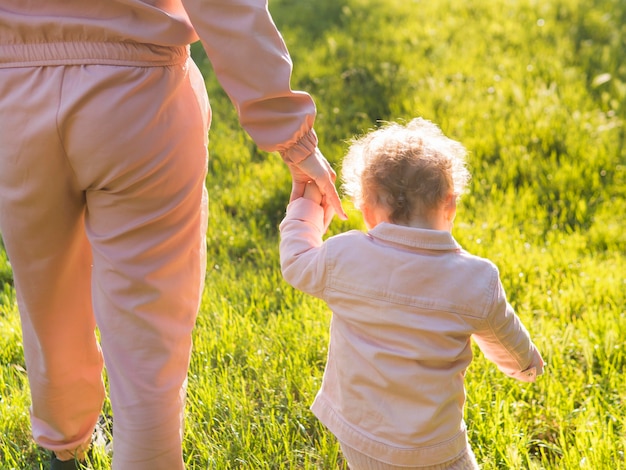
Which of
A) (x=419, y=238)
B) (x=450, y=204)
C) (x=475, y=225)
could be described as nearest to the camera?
(x=419, y=238)

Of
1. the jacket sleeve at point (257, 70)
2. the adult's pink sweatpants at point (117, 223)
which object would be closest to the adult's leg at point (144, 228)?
the adult's pink sweatpants at point (117, 223)

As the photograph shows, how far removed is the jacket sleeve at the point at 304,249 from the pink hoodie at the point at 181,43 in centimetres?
16

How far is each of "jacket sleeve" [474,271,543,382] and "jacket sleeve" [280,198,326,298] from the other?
1.49 feet

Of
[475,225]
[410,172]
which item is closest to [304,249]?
[410,172]

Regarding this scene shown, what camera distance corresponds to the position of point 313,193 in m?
2.28

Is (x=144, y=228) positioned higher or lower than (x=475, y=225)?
higher

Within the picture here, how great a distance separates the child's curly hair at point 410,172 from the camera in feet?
6.63

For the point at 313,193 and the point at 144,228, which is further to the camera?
the point at 313,193

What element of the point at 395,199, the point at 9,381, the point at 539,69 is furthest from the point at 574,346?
the point at 539,69

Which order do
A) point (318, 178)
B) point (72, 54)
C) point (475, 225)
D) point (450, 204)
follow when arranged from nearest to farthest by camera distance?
point (72, 54) < point (450, 204) < point (318, 178) < point (475, 225)

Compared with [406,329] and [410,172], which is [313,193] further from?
[406,329]

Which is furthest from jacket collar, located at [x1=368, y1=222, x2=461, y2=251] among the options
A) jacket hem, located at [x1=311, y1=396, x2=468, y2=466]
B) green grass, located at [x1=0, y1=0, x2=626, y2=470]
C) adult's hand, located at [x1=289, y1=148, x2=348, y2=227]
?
green grass, located at [x1=0, y1=0, x2=626, y2=470]

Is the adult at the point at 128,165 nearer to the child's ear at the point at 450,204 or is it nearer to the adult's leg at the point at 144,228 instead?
the adult's leg at the point at 144,228

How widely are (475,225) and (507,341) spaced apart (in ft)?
7.21
